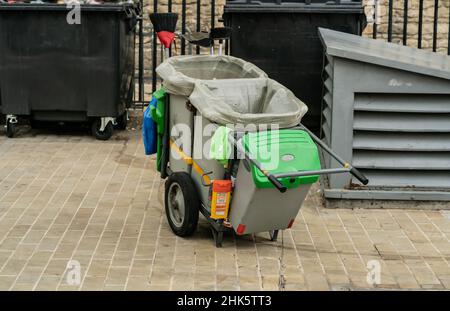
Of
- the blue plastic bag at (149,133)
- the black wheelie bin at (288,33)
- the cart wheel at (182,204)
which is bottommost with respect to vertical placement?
the cart wheel at (182,204)

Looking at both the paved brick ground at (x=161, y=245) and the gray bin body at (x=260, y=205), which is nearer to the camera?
the paved brick ground at (x=161, y=245)

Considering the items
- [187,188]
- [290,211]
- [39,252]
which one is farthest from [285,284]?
[39,252]

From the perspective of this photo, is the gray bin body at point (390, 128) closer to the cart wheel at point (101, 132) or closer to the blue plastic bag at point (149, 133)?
the blue plastic bag at point (149, 133)

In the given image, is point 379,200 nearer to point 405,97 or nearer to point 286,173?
point 405,97

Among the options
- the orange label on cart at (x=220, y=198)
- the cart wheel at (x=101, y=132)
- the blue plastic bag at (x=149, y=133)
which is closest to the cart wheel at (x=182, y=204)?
the orange label on cart at (x=220, y=198)

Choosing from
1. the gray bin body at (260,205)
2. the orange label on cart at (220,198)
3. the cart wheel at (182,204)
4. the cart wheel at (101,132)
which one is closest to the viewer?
the gray bin body at (260,205)

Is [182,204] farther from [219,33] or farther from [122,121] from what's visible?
[122,121]

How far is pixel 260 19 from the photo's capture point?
8.36m

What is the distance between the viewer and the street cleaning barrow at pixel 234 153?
5.36 metres

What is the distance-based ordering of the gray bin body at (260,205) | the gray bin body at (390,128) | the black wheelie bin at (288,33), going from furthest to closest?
the black wheelie bin at (288,33) < the gray bin body at (390,128) < the gray bin body at (260,205)

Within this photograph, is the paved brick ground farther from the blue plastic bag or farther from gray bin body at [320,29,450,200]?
the blue plastic bag

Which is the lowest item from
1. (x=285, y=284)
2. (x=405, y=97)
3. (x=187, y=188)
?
(x=285, y=284)

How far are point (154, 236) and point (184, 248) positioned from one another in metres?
0.35

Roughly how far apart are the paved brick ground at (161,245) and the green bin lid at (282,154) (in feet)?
1.89
